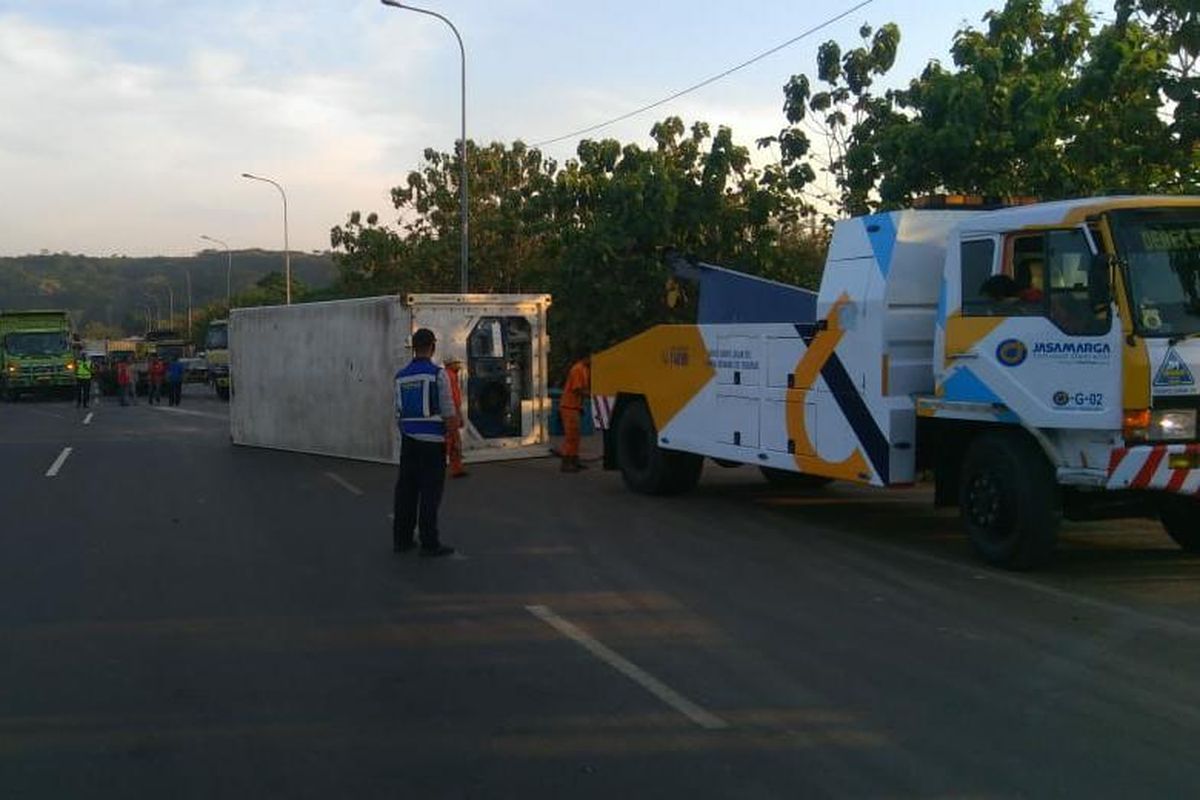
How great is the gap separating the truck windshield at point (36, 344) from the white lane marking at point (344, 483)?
30183mm

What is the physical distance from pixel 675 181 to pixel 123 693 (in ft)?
62.9

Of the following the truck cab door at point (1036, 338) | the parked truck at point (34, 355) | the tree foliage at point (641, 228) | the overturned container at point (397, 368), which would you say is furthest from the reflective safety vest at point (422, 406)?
the parked truck at point (34, 355)

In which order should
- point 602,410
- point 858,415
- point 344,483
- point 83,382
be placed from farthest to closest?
1. point 83,382
2. point 344,483
3. point 602,410
4. point 858,415

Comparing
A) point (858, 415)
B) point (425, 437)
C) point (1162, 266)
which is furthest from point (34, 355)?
point (1162, 266)

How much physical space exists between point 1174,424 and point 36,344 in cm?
4136

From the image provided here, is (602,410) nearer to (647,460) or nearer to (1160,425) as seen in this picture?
(647,460)

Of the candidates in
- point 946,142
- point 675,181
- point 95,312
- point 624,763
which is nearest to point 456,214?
point 675,181

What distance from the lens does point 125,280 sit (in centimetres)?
16075

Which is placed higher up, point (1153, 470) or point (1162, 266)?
point (1162, 266)

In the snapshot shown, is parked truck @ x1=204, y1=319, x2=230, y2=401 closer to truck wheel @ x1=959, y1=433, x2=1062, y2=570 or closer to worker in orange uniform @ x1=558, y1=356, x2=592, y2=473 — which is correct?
worker in orange uniform @ x1=558, y1=356, x2=592, y2=473

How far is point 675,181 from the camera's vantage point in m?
23.7

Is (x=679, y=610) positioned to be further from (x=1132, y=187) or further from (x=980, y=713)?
(x=1132, y=187)

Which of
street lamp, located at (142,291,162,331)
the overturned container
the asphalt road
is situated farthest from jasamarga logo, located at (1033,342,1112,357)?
street lamp, located at (142,291,162,331)

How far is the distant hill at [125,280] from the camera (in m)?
141
